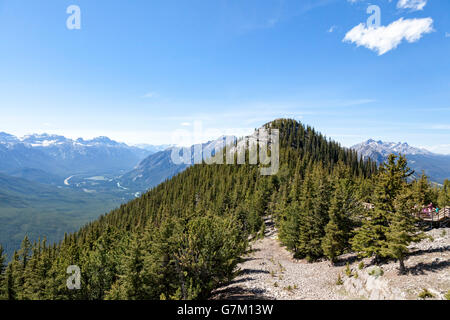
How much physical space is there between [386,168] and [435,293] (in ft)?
44.3

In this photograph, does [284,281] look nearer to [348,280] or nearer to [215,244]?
[348,280]

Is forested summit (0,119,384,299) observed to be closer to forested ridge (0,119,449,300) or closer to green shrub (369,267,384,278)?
forested ridge (0,119,449,300)

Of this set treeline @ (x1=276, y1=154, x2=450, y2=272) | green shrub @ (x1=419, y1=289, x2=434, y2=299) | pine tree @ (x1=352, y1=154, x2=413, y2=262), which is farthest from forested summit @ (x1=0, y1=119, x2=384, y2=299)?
green shrub @ (x1=419, y1=289, x2=434, y2=299)

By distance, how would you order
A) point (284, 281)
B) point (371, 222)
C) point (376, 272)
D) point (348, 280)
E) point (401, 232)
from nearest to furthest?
point (401, 232), point (376, 272), point (371, 222), point (348, 280), point (284, 281)

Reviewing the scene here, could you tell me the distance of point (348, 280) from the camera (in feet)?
83.9

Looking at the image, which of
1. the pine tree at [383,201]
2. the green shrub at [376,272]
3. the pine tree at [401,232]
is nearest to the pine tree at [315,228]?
the pine tree at [383,201]

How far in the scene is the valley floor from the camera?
62.8 ft

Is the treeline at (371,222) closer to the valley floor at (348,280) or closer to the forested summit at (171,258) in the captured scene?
the forested summit at (171,258)

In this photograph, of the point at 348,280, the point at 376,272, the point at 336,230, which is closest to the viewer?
the point at 376,272

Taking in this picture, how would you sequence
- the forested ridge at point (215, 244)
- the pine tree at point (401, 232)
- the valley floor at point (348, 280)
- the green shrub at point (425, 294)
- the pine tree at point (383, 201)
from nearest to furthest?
the green shrub at point (425, 294), the valley floor at point (348, 280), the pine tree at point (401, 232), the forested ridge at point (215, 244), the pine tree at point (383, 201)

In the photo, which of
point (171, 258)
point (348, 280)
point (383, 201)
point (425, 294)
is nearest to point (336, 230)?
point (348, 280)

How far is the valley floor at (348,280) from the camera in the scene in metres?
19.1

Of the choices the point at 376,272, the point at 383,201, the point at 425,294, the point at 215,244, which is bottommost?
the point at 376,272
